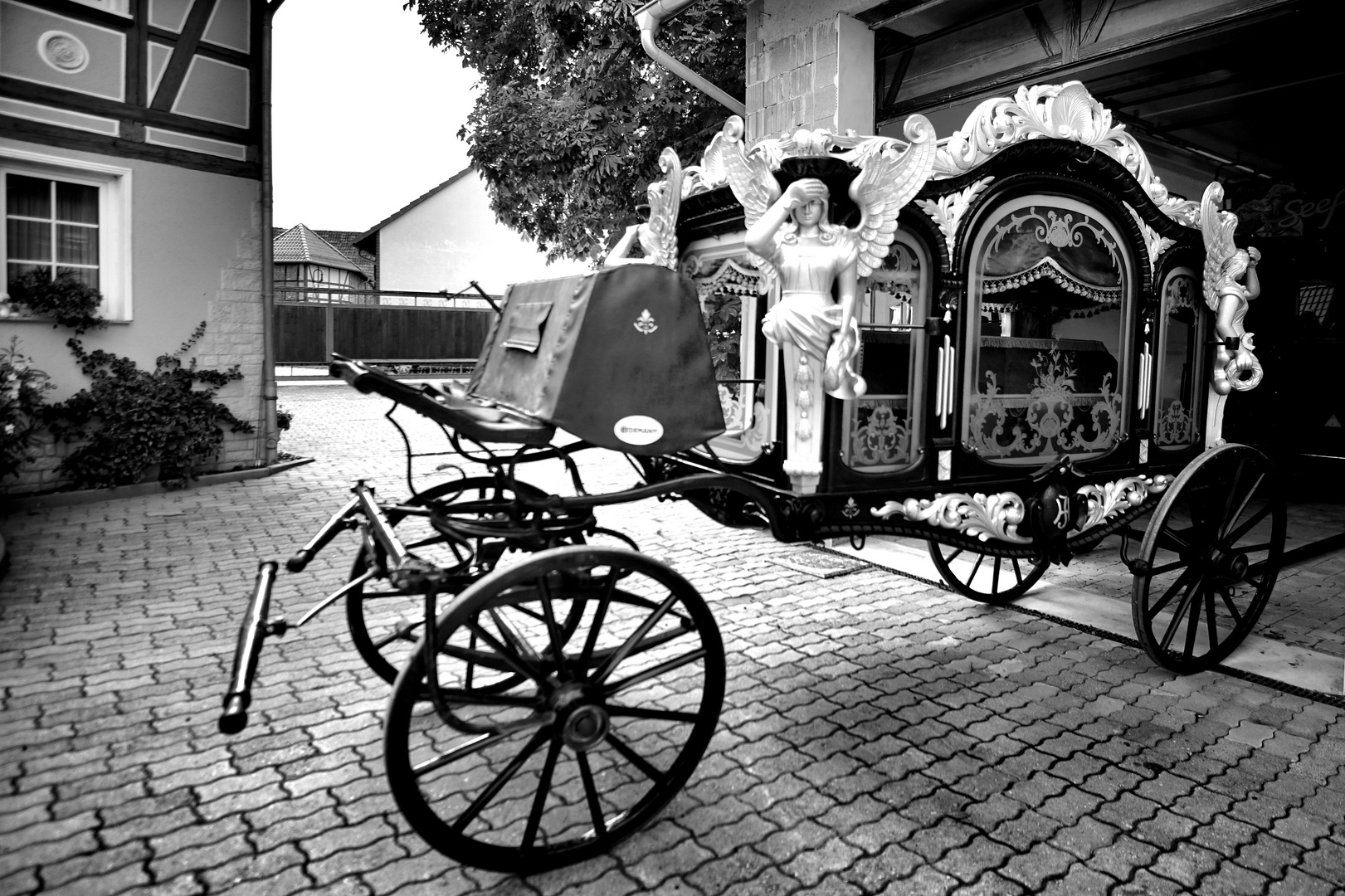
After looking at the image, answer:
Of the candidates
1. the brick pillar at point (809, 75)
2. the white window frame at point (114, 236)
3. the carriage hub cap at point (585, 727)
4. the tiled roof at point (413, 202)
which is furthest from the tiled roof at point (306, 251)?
the carriage hub cap at point (585, 727)

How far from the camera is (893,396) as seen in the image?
143 inches

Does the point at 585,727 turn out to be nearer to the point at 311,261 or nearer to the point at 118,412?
the point at 118,412

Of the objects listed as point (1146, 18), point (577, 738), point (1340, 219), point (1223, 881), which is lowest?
point (1223, 881)

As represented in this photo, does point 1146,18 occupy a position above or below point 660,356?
above

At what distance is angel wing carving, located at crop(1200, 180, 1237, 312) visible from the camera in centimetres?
435

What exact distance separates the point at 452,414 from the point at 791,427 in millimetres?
1314

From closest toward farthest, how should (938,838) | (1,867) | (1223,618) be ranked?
(1,867), (938,838), (1223,618)

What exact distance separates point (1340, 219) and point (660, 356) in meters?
7.89

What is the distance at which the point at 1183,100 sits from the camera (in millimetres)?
7500

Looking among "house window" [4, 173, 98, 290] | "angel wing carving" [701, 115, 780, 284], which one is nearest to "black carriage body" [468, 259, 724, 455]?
"angel wing carving" [701, 115, 780, 284]

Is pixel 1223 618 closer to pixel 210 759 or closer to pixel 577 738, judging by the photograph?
pixel 577 738

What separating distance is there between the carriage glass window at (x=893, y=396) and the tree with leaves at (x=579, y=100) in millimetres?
6014

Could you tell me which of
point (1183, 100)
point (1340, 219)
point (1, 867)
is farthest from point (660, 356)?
point (1340, 219)

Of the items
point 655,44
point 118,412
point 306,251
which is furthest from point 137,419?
point 306,251
